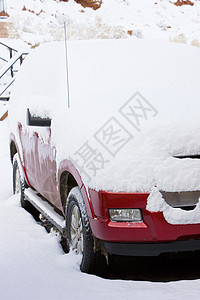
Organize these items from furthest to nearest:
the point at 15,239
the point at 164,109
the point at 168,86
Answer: the point at 15,239
the point at 168,86
the point at 164,109

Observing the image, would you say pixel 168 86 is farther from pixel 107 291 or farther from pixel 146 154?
pixel 107 291

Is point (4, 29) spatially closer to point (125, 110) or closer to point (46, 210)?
point (46, 210)

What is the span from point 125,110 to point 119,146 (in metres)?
0.45

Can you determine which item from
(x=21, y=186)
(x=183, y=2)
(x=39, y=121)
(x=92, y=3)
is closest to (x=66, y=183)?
(x=39, y=121)

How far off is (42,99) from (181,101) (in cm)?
135

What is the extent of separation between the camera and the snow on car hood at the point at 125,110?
3578 mm

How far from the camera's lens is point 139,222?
3545 millimetres

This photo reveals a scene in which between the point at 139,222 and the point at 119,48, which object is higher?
the point at 119,48

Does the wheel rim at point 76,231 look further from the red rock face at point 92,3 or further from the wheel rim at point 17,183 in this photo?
the red rock face at point 92,3

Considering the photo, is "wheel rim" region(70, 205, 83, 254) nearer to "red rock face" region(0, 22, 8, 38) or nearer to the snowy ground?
the snowy ground

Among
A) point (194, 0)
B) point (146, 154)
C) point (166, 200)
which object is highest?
→ point (146, 154)

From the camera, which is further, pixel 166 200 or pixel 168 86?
pixel 168 86

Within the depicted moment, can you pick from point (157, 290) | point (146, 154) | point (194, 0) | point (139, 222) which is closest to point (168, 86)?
point (146, 154)

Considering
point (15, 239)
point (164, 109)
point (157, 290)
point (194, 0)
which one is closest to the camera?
point (157, 290)
